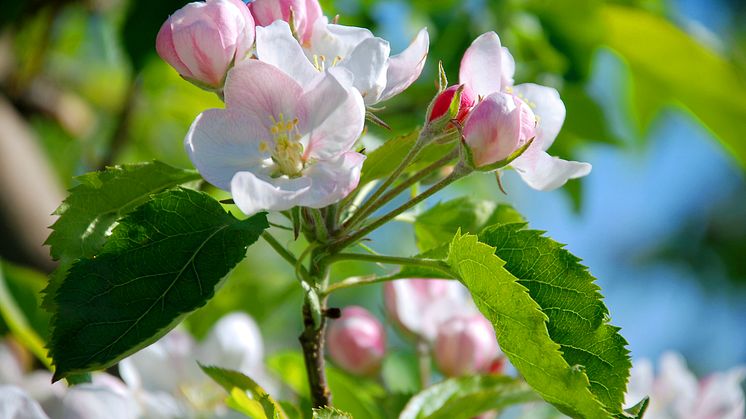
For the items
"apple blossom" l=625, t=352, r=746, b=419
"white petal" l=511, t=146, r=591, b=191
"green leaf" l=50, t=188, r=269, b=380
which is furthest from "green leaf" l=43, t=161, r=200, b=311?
"apple blossom" l=625, t=352, r=746, b=419

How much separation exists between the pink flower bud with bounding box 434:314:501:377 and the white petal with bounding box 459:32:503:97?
45cm

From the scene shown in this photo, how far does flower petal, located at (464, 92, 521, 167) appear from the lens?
2.08 ft

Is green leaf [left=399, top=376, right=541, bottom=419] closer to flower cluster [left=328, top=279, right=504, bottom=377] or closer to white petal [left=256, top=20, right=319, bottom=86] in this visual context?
flower cluster [left=328, top=279, right=504, bottom=377]

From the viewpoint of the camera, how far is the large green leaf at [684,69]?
1603 mm

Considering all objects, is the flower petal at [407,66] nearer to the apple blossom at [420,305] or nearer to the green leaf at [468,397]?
the green leaf at [468,397]

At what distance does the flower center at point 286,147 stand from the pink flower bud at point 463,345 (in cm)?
47

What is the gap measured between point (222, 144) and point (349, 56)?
0.11 meters

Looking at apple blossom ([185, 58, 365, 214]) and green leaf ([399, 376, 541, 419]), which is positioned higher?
apple blossom ([185, 58, 365, 214])

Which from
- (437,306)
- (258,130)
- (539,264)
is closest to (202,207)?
(258,130)

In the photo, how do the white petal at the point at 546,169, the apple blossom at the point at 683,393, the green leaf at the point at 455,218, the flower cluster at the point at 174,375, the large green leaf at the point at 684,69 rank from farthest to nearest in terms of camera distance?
the large green leaf at the point at 684,69 < the apple blossom at the point at 683,393 < the flower cluster at the point at 174,375 < the green leaf at the point at 455,218 < the white petal at the point at 546,169

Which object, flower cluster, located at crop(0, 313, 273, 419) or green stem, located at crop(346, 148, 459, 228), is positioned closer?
green stem, located at crop(346, 148, 459, 228)

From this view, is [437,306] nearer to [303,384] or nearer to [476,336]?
[476,336]

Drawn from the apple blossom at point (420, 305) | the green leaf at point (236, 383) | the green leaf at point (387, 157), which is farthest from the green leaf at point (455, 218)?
the apple blossom at point (420, 305)

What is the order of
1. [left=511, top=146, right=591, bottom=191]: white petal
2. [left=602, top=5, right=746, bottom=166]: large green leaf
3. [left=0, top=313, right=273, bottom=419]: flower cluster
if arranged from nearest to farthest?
[left=511, top=146, right=591, bottom=191]: white petal, [left=0, top=313, right=273, bottom=419]: flower cluster, [left=602, top=5, right=746, bottom=166]: large green leaf
